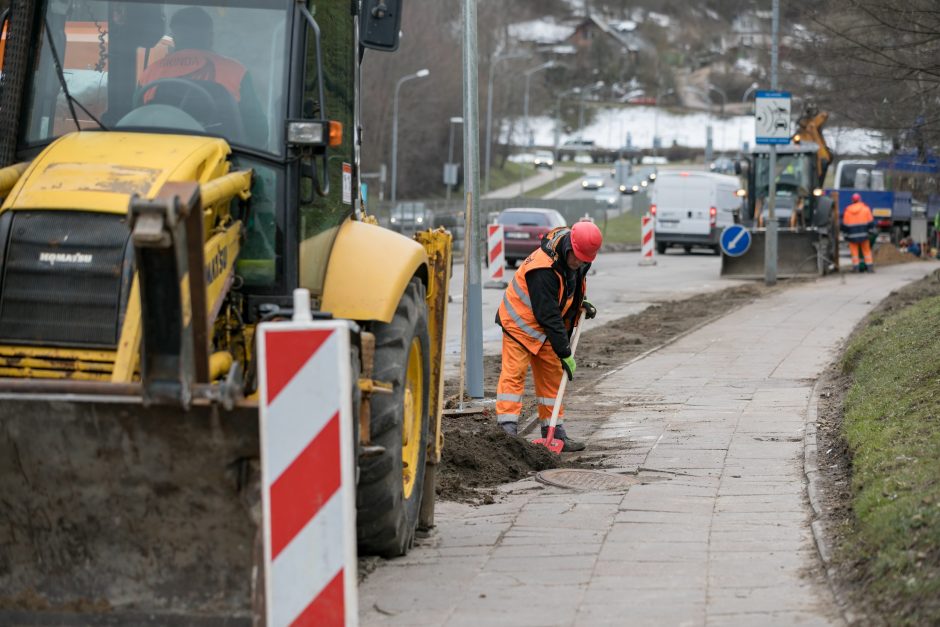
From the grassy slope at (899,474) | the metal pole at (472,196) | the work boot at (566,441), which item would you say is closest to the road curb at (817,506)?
the grassy slope at (899,474)

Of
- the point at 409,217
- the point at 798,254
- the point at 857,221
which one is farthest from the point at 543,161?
the point at 798,254

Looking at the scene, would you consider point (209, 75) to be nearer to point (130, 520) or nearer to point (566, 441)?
point (130, 520)

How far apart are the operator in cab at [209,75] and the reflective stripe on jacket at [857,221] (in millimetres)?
25407

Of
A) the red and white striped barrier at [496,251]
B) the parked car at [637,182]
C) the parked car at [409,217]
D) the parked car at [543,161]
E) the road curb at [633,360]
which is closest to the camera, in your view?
the road curb at [633,360]

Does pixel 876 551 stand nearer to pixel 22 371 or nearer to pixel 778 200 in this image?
pixel 22 371

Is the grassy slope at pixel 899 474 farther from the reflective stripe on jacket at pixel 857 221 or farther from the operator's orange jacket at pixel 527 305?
the reflective stripe on jacket at pixel 857 221

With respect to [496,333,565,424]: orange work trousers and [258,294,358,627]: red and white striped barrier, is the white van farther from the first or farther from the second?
[258,294,358,627]: red and white striped barrier

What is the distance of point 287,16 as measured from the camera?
6.53 metres

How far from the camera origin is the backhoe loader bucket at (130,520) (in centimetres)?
520

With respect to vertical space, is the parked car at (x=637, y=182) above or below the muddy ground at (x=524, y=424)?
above

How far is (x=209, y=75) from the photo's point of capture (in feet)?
21.1

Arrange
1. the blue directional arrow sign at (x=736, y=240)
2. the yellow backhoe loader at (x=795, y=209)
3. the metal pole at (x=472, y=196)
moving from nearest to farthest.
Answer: the metal pole at (x=472, y=196) < the blue directional arrow sign at (x=736, y=240) < the yellow backhoe loader at (x=795, y=209)

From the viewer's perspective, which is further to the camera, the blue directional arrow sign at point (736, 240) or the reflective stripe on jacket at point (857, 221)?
the reflective stripe on jacket at point (857, 221)

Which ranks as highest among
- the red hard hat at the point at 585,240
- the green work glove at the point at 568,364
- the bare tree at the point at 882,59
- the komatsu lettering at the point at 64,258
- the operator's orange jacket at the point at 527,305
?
the bare tree at the point at 882,59
